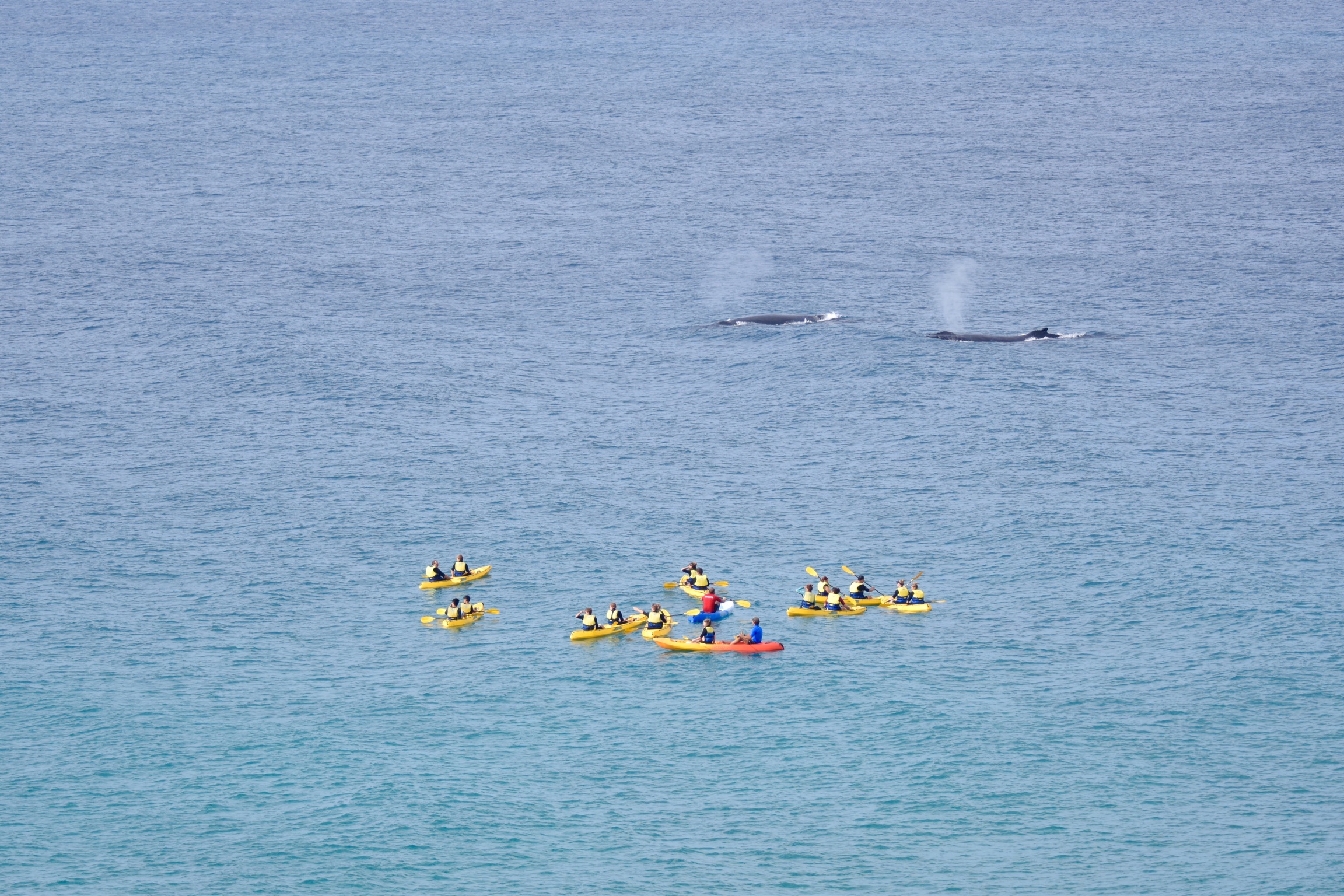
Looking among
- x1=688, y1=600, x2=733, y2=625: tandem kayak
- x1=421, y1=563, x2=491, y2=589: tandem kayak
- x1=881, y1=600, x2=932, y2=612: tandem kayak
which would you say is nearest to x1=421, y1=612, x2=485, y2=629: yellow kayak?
x1=421, y1=563, x2=491, y2=589: tandem kayak

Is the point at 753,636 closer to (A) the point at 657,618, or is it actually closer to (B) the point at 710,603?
(B) the point at 710,603

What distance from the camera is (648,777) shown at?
7150cm

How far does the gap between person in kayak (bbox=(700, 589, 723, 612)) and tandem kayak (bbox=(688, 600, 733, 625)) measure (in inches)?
3.8

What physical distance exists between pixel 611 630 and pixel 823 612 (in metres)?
11.3

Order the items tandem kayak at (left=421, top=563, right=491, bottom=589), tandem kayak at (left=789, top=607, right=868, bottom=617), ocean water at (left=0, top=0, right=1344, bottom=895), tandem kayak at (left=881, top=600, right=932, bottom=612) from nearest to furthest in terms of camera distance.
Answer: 1. ocean water at (left=0, top=0, right=1344, bottom=895)
2. tandem kayak at (left=789, top=607, right=868, bottom=617)
3. tandem kayak at (left=881, top=600, right=932, bottom=612)
4. tandem kayak at (left=421, top=563, right=491, bottom=589)

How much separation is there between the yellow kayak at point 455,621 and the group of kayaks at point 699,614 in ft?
0.10

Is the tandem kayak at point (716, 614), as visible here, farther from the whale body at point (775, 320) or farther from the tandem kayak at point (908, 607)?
the whale body at point (775, 320)

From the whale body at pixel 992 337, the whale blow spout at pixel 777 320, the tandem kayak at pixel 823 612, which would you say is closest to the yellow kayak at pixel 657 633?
the tandem kayak at pixel 823 612

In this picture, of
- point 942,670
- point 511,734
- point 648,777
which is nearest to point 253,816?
point 511,734

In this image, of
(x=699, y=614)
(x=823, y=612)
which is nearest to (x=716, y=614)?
(x=699, y=614)

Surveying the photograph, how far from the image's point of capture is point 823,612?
85062mm

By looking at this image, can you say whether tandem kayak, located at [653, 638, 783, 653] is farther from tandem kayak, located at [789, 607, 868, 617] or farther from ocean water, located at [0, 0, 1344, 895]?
tandem kayak, located at [789, 607, 868, 617]

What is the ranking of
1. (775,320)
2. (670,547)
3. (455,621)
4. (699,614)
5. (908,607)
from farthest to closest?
(775,320) < (670,547) < (908,607) < (455,621) < (699,614)

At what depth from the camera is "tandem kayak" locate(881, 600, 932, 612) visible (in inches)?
3342
